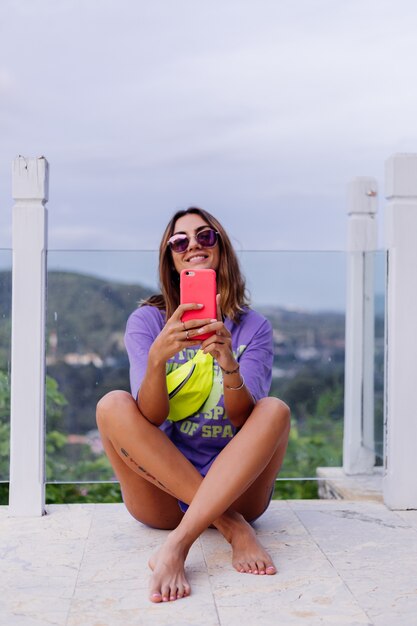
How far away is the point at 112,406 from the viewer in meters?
2.69

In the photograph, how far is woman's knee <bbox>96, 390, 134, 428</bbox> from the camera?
8.76 ft

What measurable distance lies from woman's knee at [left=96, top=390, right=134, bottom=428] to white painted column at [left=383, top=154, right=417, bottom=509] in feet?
4.17

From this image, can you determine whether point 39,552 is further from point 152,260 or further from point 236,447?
point 152,260

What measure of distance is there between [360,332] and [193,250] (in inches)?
66.0

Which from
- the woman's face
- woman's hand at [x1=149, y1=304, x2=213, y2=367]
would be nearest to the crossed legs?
woman's hand at [x1=149, y1=304, x2=213, y2=367]

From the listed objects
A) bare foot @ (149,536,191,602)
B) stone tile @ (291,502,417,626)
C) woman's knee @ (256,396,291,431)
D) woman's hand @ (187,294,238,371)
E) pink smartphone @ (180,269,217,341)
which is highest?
pink smartphone @ (180,269,217,341)

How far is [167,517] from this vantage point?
9.77 ft

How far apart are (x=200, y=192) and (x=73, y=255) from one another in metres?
1.44

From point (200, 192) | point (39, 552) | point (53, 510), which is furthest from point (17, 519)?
point (200, 192)

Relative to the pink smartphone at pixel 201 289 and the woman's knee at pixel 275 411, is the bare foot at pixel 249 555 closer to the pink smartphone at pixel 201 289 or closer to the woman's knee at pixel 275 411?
A: the woman's knee at pixel 275 411

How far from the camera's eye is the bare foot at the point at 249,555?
2529mm

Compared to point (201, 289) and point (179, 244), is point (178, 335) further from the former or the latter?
point (179, 244)

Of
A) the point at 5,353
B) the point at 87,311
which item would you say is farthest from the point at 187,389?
the point at 87,311

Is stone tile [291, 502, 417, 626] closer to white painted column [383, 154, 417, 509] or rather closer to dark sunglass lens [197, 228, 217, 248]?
white painted column [383, 154, 417, 509]
